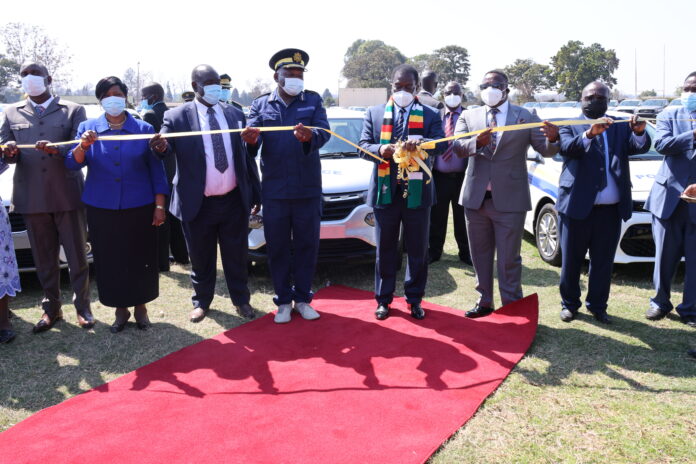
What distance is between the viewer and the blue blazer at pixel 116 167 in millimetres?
4570

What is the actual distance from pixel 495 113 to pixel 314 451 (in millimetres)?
3164

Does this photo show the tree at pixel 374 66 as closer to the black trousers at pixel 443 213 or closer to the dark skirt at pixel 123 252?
the black trousers at pixel 443 213

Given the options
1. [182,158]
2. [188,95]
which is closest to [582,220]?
[182,158]

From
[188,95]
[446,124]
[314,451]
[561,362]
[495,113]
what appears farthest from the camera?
[188,95]

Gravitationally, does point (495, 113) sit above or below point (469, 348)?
above

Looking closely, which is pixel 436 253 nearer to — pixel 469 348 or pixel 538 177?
pixel 538 177

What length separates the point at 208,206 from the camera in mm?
5043

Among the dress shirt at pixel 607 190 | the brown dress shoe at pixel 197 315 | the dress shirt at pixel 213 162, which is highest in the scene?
the dress shirt at pixel 213 162

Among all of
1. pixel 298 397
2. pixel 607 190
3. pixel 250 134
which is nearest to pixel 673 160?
pixel 607 190

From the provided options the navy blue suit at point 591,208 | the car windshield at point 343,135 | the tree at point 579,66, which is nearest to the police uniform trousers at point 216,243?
the car windshield at point 343,135

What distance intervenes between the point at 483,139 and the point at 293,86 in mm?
1630

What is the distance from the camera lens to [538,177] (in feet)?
23.3

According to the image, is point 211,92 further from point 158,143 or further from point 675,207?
point 675,207

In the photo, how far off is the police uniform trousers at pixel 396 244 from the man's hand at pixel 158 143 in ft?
6.07
